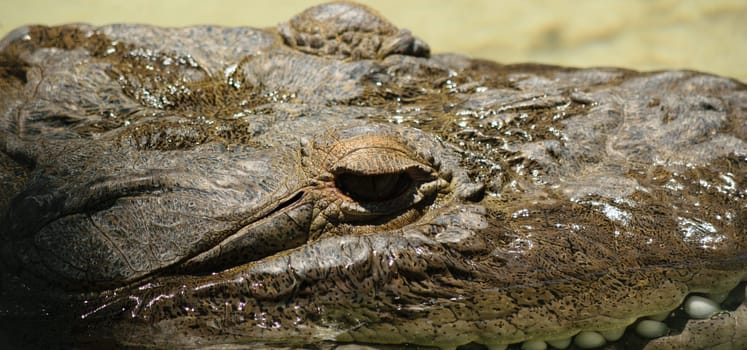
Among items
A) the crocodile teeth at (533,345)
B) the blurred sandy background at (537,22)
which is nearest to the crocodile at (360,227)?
the crocodile teeth at (533,345)

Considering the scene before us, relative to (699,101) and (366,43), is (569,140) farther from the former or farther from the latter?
(366,43)

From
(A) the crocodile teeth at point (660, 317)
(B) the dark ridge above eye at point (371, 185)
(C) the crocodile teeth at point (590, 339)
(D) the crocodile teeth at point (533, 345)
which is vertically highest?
(B) the dark ridge above eye at point (371, 185)

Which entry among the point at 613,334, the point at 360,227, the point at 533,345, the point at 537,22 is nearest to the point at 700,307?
the point at 613,334

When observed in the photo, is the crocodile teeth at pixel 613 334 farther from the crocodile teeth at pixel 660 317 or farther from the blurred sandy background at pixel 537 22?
the blurred sandy background at pixel 537 22

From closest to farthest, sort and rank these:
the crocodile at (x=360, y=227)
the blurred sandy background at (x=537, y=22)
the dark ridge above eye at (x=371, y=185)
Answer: the crocodile at (x=360, y=227)
the dark ridge above eye at (x=371, y=185)
the blurred sandy background at (x=537, y=22)

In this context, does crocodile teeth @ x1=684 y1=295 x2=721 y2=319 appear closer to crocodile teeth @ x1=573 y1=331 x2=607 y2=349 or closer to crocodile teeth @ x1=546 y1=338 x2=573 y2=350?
crocodile teeth @ x1=573 y1=331 x2=607 y2=349

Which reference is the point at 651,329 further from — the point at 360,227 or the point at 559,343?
the point at 360,227

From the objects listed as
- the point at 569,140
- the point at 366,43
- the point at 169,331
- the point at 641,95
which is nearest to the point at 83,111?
the point at 169,331
